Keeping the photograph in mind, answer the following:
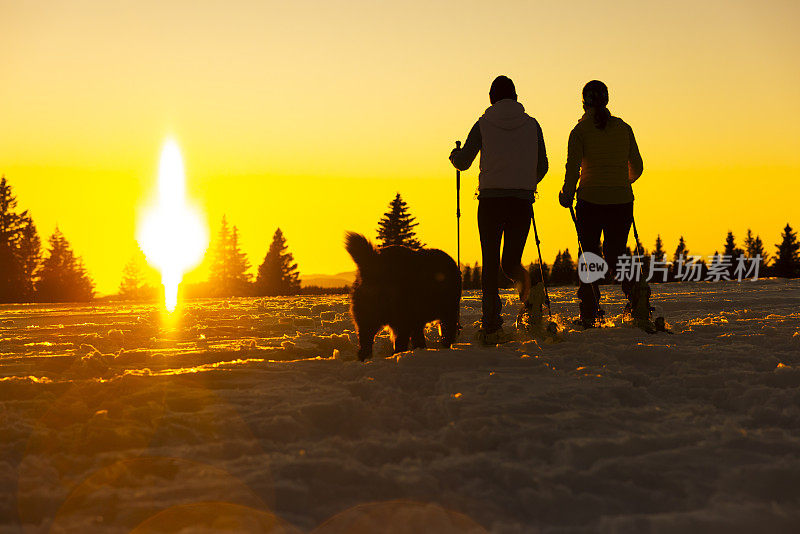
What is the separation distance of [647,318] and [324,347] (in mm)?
3657

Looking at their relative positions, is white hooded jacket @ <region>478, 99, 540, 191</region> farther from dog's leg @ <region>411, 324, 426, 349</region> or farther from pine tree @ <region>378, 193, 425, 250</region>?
pine tree @ <region>378, 193, 425, 250</region>

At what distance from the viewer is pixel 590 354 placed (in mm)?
5766

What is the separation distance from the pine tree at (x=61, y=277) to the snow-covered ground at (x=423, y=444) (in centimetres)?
3855

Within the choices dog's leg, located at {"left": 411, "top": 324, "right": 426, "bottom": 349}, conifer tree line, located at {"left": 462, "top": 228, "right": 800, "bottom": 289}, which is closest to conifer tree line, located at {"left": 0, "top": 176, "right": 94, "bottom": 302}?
conifer tree line, located at {"left": 462, "top": 228, "right": 800, "bottom": 289}

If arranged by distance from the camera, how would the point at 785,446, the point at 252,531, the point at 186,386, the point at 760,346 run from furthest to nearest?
the point at 760,346 < the point at 186,386 < the point at 785,446 < the point at 252,531

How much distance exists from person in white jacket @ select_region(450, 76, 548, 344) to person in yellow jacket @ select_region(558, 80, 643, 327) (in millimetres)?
770

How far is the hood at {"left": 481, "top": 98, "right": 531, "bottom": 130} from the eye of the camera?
7.10 m

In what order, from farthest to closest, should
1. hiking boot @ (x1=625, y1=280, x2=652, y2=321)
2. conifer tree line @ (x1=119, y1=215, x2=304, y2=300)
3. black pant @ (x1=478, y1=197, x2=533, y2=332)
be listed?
conifer tree line @ (x1=119, y1=215, x2=304, y2=300)
hiking boot @ (x1=625, y1=280, x2=652, y2=321)
black pant @ (x1=478, y1=197, x2=533, y2=332)

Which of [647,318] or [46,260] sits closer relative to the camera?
[647,318]

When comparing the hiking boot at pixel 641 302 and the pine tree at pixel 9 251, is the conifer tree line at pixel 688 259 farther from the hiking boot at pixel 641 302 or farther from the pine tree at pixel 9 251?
the pine tree at pixel 9 251

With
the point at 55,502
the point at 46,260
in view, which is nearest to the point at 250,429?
the point at 55,502

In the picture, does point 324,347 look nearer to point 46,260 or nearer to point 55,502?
point 55,502

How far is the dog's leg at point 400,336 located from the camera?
7130 millimetres

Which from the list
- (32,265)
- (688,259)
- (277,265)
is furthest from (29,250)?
(688,259)
